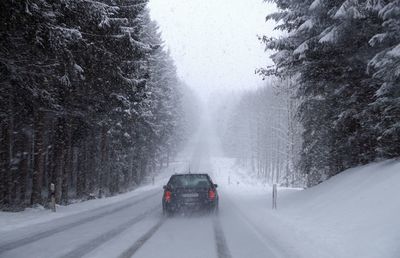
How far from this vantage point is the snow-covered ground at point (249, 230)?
834 centimetres

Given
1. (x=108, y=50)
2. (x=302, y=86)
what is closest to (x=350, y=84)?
(x=302, y=86)

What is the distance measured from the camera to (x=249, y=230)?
38.1 ft

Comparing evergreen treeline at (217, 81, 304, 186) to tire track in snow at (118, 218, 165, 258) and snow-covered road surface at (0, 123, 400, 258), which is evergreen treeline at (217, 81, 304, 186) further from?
tire track in snow at (118, 218, 165, 258)

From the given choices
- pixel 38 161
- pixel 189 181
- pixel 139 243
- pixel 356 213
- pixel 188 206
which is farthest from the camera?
pixel 38 161

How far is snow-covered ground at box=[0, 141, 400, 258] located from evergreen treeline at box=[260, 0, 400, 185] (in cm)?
143

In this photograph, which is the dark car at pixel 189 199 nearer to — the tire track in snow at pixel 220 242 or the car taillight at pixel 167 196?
the car taillight at pixel 167 196

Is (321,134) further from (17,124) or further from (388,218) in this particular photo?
(17,124)

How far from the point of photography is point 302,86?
1777 centimetres

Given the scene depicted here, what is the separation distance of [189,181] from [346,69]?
6693 mm

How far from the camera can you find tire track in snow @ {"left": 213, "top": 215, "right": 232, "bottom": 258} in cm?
824

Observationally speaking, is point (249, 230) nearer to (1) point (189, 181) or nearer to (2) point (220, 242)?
(2) point (220, 242)

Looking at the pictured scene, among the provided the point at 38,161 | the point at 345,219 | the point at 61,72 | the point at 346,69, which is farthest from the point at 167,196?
the point at 346,69

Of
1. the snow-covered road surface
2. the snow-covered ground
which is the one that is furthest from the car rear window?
the snow-covered ground

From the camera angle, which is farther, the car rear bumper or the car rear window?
the car rear window
